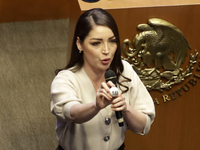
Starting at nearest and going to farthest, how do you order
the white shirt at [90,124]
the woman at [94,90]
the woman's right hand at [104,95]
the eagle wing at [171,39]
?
1. the woman's right hand at [104,95]
2. the woman at [94,90]
3. the white shirt at [90,124]
4. the eagle wing at [171,39]

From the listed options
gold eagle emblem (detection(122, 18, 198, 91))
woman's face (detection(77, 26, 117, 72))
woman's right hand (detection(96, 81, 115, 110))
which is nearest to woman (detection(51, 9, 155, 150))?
woman's face (detection(77, 26, 117, 72))

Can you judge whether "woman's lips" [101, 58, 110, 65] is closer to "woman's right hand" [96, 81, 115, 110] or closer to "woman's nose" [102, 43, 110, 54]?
"woman's nose" [102, 43, 110, 54]

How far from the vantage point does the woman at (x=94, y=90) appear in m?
1.98

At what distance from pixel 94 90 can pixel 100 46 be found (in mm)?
271

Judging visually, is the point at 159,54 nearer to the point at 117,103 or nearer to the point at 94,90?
the point at 94,90

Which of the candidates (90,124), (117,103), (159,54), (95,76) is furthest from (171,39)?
(117,103)

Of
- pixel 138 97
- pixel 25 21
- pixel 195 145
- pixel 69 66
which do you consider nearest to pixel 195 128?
pixel 195 145

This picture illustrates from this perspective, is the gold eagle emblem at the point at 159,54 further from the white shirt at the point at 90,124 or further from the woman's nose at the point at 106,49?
the woman's nose at the point at 106,49

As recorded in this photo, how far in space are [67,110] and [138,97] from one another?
1.72ft

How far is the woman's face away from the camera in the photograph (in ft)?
6.56

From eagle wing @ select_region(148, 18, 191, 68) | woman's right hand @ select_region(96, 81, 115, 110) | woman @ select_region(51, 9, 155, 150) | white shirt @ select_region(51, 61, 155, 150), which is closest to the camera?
woman's right hand @ select_region(96, 81, 115, 110)

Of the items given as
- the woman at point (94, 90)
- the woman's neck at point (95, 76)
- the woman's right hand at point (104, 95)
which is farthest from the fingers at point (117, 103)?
the woman's neck at point (95, 76)

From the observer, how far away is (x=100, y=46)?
2.02m

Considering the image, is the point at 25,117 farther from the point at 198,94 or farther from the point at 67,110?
the point at 67,110
